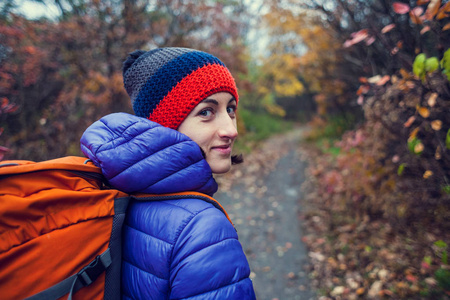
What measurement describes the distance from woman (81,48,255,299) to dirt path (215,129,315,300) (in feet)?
9.95

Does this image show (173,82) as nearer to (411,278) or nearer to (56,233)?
(56,233)

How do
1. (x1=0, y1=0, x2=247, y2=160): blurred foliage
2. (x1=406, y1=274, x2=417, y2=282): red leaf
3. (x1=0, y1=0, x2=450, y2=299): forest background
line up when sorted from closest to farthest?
(x1=0, y1=0, x2=450, y2=299): forest background, (x1=406, y1=274, x2=417, y2=282): red leaf, (x1=0, y1=0, x2=247, y2=160): blurred foliage

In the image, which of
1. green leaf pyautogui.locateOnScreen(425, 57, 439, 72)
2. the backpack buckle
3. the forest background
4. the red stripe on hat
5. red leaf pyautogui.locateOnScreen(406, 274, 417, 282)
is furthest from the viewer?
red leaf pyautogui.locateOnScreen(406, 274, 417, 282)

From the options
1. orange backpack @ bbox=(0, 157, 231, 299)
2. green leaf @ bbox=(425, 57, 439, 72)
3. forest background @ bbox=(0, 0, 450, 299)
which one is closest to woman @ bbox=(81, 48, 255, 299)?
orange backpack @ bbox=(0, 157, 231, 299)

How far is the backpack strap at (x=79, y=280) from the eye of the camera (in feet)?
2.43

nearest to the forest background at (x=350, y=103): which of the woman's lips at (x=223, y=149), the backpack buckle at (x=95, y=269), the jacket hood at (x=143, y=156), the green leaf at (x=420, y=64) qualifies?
the green leaf at (x=420, y=64)

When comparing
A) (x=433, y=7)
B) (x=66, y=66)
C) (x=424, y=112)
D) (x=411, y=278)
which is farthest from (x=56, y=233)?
(x=66, y=66)

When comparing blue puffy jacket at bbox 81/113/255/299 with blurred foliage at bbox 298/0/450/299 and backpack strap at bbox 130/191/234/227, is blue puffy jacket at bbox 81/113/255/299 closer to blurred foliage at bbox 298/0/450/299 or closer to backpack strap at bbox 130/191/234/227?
backpack strap at bbox 130/191/234/227

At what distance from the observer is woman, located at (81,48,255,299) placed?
0.92m

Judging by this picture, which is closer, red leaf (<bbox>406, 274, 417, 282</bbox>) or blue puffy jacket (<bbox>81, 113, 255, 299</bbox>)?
blue puffy jacket (<bbox>81, 113, 255, 299</bbox>)

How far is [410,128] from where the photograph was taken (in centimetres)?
319

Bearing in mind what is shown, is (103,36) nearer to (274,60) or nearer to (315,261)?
(315,261)

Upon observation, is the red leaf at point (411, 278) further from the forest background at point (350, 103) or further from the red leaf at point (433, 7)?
the red leaf at point (433, 7)

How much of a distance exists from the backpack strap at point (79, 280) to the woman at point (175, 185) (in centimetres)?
18
